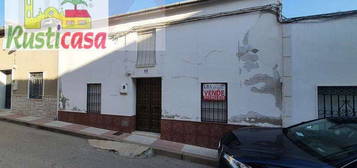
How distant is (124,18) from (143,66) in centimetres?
191

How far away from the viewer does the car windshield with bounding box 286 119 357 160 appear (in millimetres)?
2807

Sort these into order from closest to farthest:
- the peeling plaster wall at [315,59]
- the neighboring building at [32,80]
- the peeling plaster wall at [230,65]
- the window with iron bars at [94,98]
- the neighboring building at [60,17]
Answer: the peeling plaster wall at [315,59] < the peeling plaster wall at [230,65] < the window with iron bars at [94,98] < the neighboring building at [60,17] < the neighboring building at [32,80]

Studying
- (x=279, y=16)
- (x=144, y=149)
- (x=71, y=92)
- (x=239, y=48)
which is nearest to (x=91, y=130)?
(x=71, y=92)

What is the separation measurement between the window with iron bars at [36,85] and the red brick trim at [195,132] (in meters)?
6.59

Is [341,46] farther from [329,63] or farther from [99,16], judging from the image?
[99,16]

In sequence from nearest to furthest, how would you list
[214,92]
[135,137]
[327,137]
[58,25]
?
[327,137]
[214,92]
[135,137]
[58,25]

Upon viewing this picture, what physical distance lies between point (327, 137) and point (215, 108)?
3.31 meters

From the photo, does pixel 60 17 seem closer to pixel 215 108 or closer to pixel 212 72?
pixel 212 72

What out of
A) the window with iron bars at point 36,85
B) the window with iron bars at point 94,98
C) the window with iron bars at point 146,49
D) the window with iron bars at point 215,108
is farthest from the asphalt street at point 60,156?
the window with iron bars at point 36,85

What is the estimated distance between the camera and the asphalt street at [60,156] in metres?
4.85

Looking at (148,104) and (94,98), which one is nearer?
(148,104)

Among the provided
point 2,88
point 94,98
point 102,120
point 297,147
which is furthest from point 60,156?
point 2,88

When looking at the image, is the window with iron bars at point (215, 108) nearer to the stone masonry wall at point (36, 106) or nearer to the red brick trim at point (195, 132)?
the red brick trim at point (195, 132)

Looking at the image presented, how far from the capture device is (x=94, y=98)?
8617mm
